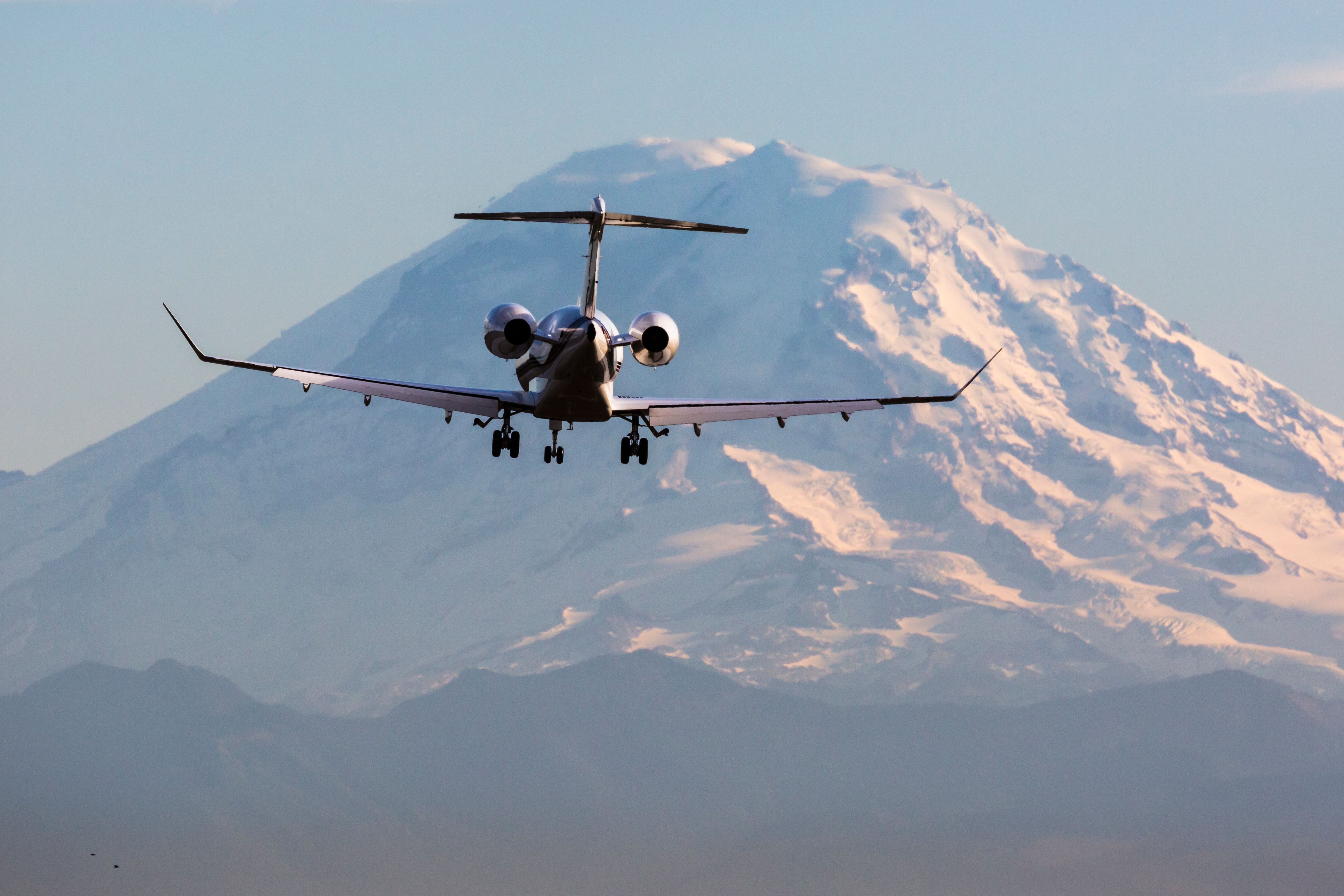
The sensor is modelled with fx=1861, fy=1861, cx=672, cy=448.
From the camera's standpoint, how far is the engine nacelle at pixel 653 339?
64.8 m

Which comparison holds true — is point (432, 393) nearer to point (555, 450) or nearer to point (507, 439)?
point (507, 439)

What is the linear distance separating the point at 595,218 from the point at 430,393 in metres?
9.18

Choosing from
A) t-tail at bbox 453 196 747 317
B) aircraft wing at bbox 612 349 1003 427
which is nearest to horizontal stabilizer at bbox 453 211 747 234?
t-tail at bbox 453 196 747 317

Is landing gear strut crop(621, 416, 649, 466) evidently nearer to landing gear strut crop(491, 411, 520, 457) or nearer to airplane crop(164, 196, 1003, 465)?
airplane crop(164, 196, 1003, 465)

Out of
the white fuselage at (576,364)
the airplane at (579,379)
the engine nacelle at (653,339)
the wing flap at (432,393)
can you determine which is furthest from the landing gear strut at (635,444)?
the engine nacelle at (653,339)

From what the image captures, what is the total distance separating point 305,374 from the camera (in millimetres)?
67688

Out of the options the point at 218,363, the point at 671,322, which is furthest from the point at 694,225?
the point at 218,363

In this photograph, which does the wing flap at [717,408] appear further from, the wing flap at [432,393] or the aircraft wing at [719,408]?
the wing flap at [432,393]

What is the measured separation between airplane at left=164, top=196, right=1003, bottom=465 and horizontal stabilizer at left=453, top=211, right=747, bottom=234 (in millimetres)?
99

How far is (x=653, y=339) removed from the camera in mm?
64875

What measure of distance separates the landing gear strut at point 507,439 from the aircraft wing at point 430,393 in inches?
18.6

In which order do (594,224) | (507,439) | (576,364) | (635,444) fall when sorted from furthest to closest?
(507,439) → (635,444) → (594,224) → (576,364)

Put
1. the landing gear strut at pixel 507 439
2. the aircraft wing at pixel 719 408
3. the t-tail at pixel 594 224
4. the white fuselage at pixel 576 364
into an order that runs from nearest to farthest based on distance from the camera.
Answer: the white fuselage at pixel 576 364, the t-tail at pixel 594 224, the aircraft wing at pixel 719 408, the landing gear strut at pixel 507 439

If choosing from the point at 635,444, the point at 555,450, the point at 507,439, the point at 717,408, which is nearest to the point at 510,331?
the point at 507,439
